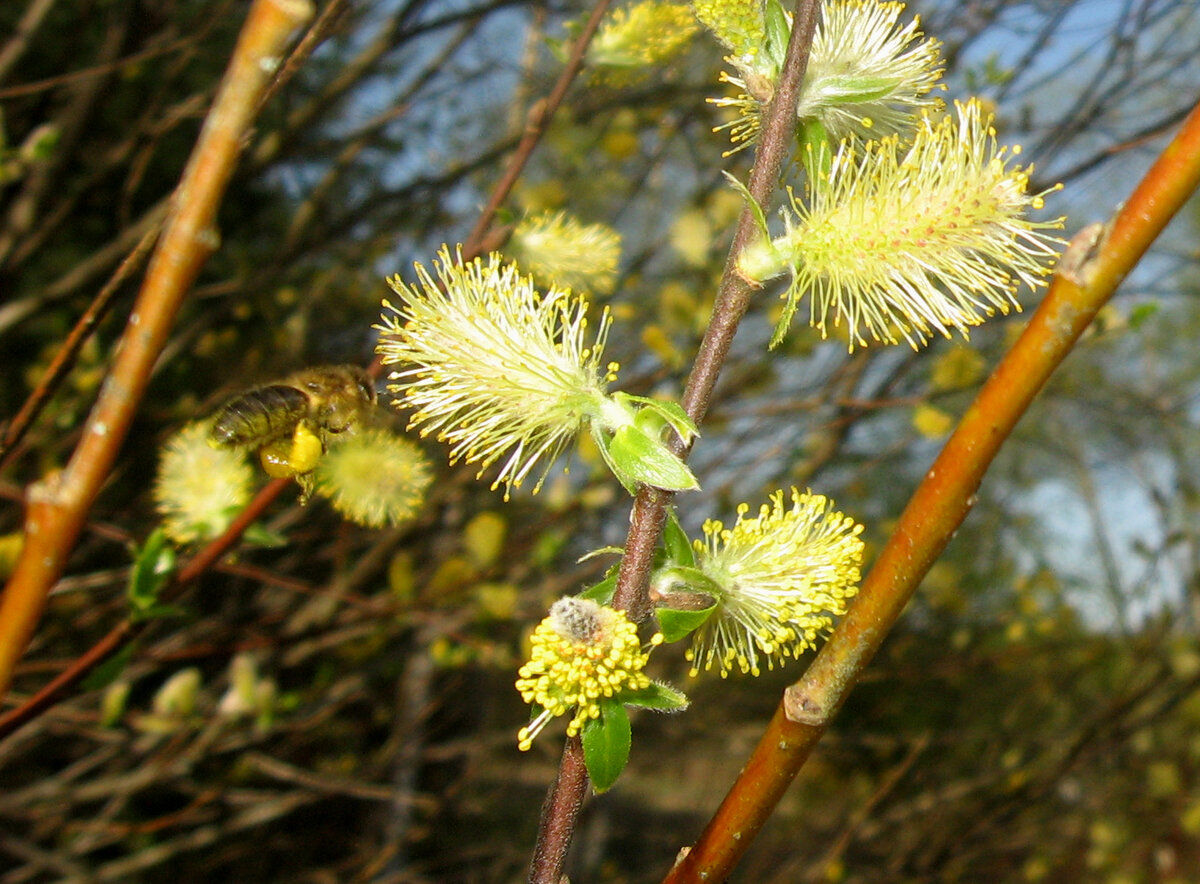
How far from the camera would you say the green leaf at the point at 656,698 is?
0.68m

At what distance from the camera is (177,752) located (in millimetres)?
2395

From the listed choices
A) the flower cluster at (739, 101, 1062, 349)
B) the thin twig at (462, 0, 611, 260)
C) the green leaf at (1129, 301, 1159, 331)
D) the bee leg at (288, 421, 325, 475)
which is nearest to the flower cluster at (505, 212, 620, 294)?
the thin twig at (462, 0, 611, 260)

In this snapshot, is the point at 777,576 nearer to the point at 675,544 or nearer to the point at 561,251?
the point at 675,544

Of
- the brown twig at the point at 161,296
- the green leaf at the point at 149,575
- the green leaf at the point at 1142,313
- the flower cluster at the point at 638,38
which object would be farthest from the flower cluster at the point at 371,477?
the green leaf at the point at 1142,313

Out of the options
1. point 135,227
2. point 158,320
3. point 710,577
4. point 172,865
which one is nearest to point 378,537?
point 135,227

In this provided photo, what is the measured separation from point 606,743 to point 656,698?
62 millimetres

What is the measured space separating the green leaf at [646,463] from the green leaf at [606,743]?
157mm

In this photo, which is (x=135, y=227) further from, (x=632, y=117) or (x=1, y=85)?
(x=632, y=117)

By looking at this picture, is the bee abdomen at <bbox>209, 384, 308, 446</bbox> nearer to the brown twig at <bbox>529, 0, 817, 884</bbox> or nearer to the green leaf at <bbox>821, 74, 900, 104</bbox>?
the brown twig at <bbox>529, 0, 817, 884</bbox>

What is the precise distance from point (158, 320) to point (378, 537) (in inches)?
99.3

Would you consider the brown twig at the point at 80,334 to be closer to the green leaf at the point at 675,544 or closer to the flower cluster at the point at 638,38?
the green leaf at the point at 675,544

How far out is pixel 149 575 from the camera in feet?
3.71

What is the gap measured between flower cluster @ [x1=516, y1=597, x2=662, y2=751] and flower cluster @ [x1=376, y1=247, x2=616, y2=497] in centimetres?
16

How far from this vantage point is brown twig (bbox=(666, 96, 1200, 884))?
0.47 metres
